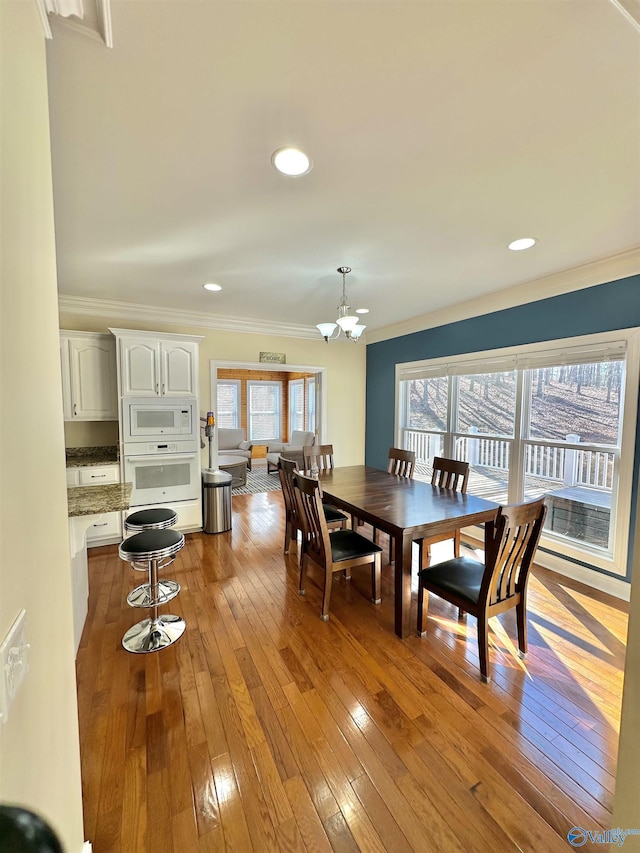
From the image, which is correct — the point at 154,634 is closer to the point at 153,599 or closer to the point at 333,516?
the point at 153,599

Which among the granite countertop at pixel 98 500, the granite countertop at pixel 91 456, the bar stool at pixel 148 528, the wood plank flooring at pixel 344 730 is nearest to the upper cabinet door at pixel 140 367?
the granite countertop at pixel 91 456

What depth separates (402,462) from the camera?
3877 millimetres

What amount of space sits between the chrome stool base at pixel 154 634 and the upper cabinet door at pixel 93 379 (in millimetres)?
2329

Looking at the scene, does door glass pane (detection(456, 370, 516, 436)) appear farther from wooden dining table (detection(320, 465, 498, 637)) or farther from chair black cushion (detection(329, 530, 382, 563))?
chair black cushion (detection(329, 530, 382, 563))

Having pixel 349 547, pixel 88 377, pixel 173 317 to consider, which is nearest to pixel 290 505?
pixel 349 547

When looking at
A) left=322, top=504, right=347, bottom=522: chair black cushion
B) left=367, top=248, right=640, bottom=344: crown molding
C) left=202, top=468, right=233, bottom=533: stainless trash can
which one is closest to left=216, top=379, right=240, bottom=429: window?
left=202, top=468, right=233, bottom=533: stainless trash can

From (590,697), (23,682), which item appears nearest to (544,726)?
(590,697)

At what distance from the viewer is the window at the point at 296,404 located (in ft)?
29.6

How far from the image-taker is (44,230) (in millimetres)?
916

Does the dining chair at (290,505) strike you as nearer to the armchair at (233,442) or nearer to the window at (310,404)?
the armchair at (233,442)

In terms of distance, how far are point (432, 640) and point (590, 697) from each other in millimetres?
814

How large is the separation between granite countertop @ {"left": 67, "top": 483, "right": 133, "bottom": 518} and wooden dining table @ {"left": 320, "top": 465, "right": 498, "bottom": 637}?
149cm

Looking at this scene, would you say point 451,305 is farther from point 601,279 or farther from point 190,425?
point 190,425

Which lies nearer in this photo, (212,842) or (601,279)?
(212,842)
